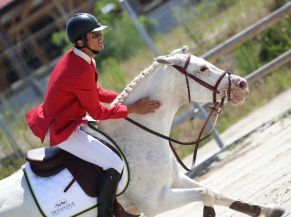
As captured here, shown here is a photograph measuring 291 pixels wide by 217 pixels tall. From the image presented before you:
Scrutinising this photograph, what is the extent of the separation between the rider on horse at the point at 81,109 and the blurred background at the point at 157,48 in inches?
186

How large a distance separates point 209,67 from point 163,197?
127 centimetres

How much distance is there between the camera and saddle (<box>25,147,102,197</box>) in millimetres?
6172

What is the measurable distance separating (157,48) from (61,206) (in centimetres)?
731

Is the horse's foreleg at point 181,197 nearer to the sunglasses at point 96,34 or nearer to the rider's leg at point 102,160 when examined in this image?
the rider's leg at point 102,160

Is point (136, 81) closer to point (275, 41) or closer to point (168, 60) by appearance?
point (168, 60)

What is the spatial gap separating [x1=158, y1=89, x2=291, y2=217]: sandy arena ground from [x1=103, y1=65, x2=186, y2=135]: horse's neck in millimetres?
1476

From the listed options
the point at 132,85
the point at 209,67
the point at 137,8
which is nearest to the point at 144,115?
the point at 132,85

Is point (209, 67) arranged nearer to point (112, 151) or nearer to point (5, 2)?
point (112, 151)

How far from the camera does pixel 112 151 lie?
6262 mm

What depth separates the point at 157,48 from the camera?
516 inches

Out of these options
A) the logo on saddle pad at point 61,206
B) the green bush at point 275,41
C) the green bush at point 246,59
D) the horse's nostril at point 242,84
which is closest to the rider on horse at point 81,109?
the logo on saddle pad at point 61,206

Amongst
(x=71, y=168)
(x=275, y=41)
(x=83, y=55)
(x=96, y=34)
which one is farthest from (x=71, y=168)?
(x=275, y=41)

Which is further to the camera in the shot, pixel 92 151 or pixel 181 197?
pixel 181 197

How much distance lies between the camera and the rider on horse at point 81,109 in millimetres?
6121
